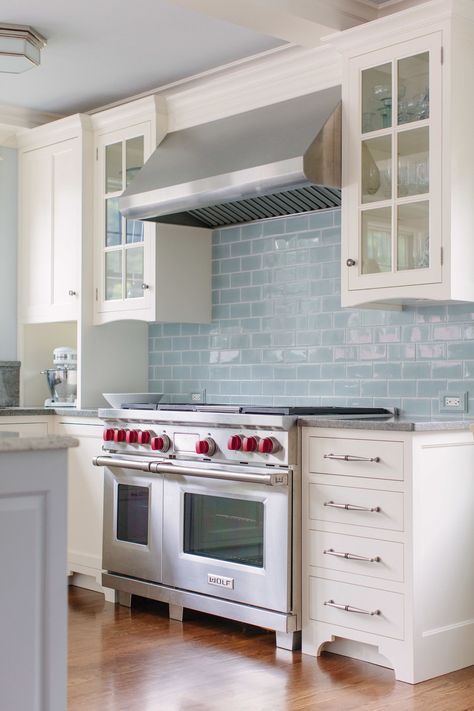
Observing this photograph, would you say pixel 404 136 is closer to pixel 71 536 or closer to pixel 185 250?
pixel 185 250

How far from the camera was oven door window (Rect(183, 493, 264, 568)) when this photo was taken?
3.94 metres

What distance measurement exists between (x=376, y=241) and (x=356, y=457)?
0.85 meters

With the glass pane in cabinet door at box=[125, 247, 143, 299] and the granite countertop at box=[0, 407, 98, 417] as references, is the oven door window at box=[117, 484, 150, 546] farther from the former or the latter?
the glass pane in cabinet door at box=[125, 247, 143, 299]

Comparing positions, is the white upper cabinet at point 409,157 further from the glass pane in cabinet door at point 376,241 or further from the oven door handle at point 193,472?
the oven door handle at point 193,472

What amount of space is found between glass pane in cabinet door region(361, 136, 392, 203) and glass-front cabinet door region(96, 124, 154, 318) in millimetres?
1375

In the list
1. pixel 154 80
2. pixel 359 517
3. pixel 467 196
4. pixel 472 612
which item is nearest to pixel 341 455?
pixel 359 517

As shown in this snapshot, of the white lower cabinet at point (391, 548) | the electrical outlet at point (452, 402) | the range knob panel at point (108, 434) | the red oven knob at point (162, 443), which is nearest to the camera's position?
the white lower cabinet at point (391, 548)

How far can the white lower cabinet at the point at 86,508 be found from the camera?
16.0ft

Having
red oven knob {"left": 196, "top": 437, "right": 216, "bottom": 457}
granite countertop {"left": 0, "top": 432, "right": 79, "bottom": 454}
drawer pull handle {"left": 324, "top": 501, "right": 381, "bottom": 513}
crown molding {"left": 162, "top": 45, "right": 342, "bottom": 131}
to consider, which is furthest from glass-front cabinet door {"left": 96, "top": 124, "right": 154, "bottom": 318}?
granite countertop {"left": 0, "top": 432, "right": 79, "bottom": 454}

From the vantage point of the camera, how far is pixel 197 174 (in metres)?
4.48

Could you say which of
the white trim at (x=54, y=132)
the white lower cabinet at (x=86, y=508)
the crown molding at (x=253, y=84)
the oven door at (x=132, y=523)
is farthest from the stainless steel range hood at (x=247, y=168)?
the oven door at (x=132, y=523)

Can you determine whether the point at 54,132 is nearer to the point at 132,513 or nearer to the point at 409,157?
the point at 132,513

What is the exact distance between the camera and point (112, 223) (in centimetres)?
521

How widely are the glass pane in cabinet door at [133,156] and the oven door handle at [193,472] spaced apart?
1.45 m
